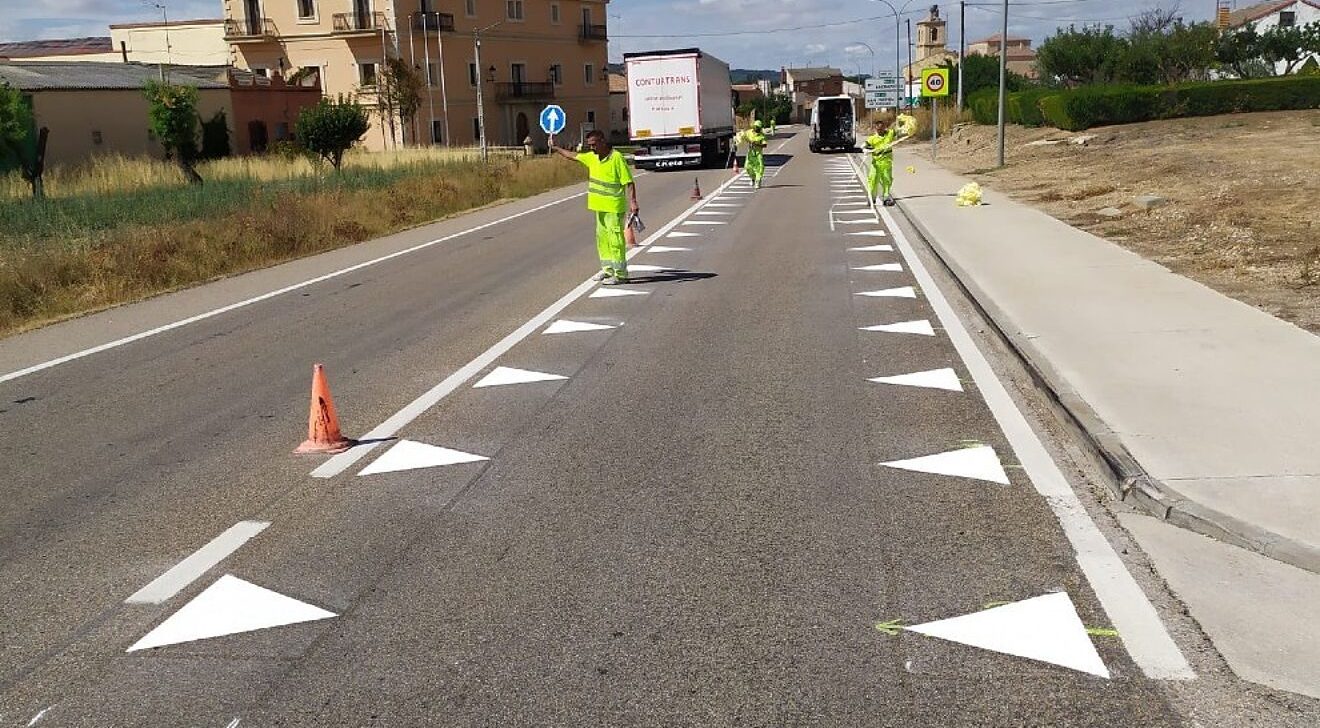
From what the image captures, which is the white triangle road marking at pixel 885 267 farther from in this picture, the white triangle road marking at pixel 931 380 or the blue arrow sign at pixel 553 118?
the blue arrow sign at pixel 553 118

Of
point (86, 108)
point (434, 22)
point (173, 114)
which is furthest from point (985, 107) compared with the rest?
point (86, 108)

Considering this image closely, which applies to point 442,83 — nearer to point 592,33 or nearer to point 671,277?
point 592,33

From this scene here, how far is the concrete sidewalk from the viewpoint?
5414 millimetres

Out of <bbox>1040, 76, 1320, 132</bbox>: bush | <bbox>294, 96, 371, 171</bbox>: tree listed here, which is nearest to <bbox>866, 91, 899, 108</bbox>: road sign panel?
<bbox>1040, 76, 1320, 132</bbox>: bush

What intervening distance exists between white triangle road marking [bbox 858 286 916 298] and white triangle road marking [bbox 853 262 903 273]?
5.21ft

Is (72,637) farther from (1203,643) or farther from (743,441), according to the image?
(1203,643)

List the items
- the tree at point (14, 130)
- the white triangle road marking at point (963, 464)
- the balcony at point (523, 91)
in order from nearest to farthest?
the white triangle road marking at point (963, 464) < the tree at point (14, 130) < the balcony at point (523, 91)

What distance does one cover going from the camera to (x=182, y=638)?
4.54m

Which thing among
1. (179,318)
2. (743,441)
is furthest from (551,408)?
(179,318)

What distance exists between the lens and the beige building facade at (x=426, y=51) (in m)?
67.4

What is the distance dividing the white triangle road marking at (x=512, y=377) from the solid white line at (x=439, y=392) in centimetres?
15

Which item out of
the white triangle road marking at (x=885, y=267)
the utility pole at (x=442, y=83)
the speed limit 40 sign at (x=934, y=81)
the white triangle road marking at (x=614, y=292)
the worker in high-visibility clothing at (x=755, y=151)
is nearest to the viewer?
the white triangle road marking at (x=614, y=292)

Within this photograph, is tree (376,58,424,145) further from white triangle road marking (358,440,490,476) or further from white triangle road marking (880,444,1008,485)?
white triangle road marking (880,444,1008,485)

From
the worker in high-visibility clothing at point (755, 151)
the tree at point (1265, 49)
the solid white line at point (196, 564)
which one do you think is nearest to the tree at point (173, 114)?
the worker in high-visibility clothing at point (755, 151)
